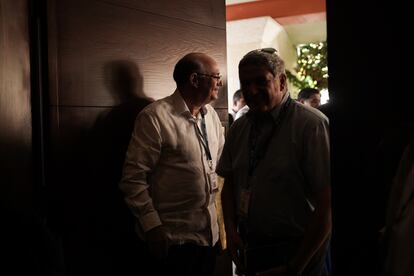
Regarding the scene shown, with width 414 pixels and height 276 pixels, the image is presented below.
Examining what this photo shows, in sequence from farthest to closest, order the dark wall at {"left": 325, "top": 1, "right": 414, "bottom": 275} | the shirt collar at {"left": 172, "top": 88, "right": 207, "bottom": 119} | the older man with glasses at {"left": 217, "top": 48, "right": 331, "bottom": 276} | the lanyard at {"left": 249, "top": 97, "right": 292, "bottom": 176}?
the shirt collar at {"left": 172, "top": 88, "right": 207, "bottom": 119} < the lanyard at {"left": 249, "top": 97, "right": 292, "bottom": 176} < the older man with glasses at {"left": 217, "top": 48, "right": 331, "bottom": 276} < the dark wall at {"left": 325, "top": 1, "right": 414, "bottom": 275}

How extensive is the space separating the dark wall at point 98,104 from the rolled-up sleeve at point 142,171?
162mm

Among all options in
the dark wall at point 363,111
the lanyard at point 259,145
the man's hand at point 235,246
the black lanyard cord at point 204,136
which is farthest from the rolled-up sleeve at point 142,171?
the dark wall at point 363,111

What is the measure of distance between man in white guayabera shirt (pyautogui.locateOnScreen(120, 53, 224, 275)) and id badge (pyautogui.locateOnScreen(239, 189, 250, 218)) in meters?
0.41

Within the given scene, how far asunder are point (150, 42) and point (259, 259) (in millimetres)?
1277

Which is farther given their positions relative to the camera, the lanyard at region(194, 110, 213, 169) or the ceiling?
the ceiling

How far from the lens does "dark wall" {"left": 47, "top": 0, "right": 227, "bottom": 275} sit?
183cm

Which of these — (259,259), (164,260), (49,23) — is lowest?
(164,260)

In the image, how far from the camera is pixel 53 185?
181 cm

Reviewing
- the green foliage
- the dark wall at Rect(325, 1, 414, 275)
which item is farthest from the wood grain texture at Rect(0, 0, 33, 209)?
the green foliage

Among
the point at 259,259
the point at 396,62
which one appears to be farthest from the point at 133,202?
the point at 396,62

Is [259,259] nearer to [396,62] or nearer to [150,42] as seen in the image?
[396,62]

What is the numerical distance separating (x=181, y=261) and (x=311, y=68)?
7.06m

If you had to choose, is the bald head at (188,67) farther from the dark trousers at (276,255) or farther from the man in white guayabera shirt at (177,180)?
the dark trousers at (276,255)

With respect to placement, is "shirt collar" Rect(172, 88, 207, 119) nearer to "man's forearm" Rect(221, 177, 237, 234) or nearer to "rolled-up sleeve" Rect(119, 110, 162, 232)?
"rolled-up sleeve" Rect(119, 110, 162, 232)
